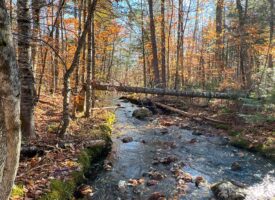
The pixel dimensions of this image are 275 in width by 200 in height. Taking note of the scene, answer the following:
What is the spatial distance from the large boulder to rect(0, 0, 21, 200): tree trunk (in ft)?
14.4

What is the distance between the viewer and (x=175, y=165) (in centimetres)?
747

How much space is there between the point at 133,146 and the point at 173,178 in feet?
8.36

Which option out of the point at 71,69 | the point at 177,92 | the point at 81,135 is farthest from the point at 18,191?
the point at 177,92

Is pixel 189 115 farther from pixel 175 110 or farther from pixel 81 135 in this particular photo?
pixel 81 135

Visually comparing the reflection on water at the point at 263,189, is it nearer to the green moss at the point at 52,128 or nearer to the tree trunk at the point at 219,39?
the green moss at the point at 52,128

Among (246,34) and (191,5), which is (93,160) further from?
(191,5)

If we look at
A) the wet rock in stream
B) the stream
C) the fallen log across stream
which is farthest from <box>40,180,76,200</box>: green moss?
the fallen log across stream

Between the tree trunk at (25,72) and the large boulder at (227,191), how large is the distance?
14.9ft

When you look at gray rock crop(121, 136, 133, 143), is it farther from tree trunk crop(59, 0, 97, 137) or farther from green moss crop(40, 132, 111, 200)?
tree trunk crop(59, 0, 97, 137)

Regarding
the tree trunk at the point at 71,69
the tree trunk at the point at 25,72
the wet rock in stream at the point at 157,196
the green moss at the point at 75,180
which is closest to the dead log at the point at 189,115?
the green moss at the point at 75,180

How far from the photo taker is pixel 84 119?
9.89 meters

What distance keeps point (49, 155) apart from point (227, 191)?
3910mm

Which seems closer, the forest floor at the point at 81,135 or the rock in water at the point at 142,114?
the forest floor at the point at 81,135

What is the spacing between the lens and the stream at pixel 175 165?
5.88 meters
